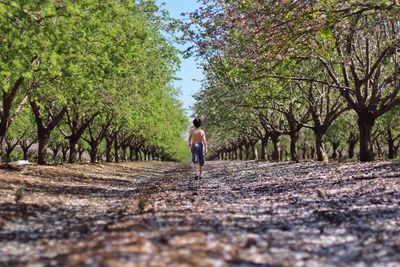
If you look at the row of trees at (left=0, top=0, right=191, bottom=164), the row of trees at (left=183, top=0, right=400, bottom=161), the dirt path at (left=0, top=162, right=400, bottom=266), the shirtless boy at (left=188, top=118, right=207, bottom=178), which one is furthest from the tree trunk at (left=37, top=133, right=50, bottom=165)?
the dirt path at (left=0, top=162, right=400, bottom=266)

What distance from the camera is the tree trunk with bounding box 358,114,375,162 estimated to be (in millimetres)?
33344

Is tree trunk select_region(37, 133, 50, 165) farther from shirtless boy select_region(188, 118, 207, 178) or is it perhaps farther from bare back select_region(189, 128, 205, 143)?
bare back select_region(189, 128, 205, 143)

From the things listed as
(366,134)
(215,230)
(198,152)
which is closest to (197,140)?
A: (198,152)

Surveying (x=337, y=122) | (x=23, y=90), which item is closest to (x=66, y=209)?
(x=23, y=90)

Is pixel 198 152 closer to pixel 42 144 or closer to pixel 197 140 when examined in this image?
pixel 197 140

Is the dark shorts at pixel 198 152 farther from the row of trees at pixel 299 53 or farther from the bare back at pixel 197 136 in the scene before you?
the row of trees at pixel 299 53

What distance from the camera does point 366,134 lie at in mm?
33500

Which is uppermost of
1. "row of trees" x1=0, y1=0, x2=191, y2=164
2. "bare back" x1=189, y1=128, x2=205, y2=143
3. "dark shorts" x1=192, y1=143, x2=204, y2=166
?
"row of trees" x1=0, y1=0, x2=191, y2=164

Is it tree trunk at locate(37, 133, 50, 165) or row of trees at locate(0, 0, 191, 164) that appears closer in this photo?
row of trees at locate(0, 0, 191, 164)

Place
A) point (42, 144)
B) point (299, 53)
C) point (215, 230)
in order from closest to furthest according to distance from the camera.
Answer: point (215, 230) → point (299, 53) → point (42, 144)

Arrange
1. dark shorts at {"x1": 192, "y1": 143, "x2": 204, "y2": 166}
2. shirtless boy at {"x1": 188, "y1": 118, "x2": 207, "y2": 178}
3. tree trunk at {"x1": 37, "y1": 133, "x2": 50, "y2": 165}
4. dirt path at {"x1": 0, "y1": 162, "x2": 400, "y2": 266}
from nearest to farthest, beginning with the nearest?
dirt path at {"x1": 0, "y1": 162, "x2": 400, "y2": 266}
shirtless boy at {"x1": 188, "y1": 118, "x2": 207, "y2": 178}
dark shorts at {"x1": 192, "y1": 143, "x2": 204, "y2": 166}
tree trunk at {"x1": 37, "y1": 133, "x2": 50, "y2": 165}

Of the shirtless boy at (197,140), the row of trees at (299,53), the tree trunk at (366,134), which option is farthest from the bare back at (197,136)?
the tree trunk at (366,134)

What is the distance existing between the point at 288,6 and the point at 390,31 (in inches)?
711

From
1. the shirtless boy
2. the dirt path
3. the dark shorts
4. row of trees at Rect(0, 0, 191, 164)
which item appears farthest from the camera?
the dark shorts
